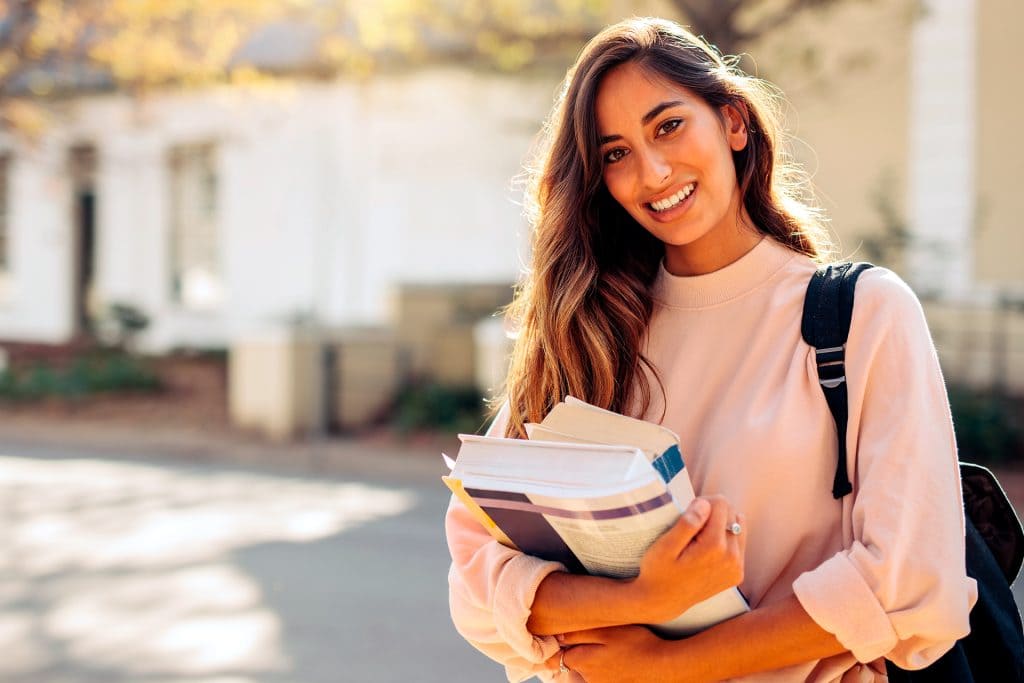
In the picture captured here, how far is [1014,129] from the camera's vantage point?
12.5 m

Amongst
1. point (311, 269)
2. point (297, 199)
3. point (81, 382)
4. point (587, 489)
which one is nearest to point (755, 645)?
point (587, 489)

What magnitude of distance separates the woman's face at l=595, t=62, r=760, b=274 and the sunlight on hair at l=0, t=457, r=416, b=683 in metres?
3.83

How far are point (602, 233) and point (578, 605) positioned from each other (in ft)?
2.37

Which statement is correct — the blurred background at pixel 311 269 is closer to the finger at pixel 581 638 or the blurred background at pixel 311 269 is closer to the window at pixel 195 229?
the window at pixel 195 229

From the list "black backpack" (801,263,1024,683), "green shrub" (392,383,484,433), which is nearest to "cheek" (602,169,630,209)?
"black backpack" (801,263,1024,683)

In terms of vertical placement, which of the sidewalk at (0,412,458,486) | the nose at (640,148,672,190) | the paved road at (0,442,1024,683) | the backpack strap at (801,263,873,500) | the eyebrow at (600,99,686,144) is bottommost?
the sidewalk at (0,412,458,486)

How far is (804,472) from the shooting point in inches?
70.3

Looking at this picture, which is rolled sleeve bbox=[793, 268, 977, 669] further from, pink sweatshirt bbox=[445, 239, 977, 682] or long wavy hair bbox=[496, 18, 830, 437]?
long wavy hair bbox=[496, 18, 830, 437]

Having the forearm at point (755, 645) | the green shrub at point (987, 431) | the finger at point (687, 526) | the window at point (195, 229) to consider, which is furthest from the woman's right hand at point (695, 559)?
the window at point (195, 229)

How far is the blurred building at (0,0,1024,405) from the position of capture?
1248 cm

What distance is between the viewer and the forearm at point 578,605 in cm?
174

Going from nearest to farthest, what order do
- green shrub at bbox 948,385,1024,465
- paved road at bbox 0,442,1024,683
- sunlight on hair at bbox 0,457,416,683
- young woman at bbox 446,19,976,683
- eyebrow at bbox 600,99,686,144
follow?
young woman at bbox 446,19,976,683 < eyebrow at bbox 600,99,686,144 < paved road at bbox 0,442,1024,683 < sunlight on hair at bbox 0,457,416,683 < green shrub at bbox 948,385,1024,465

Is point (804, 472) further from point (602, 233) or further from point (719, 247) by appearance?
point (602, 233)

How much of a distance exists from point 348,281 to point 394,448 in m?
5.39
